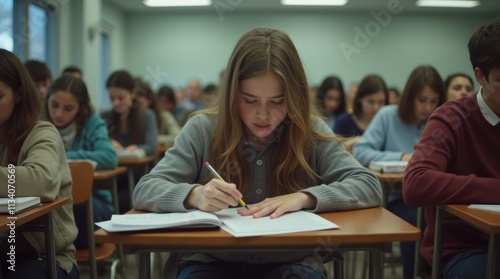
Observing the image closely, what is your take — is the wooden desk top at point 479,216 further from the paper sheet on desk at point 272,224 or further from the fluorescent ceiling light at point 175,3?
the fluorescent ceiling light at point 175,3

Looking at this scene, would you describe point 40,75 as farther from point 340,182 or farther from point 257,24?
point 257,24

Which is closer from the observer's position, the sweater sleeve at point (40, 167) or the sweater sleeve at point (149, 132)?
the sweater sleeve at point (40, 167)

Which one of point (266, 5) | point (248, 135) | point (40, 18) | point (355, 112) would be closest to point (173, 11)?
point (266, 5)

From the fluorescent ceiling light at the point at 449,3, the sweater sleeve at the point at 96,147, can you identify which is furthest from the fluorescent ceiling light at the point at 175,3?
the sweater sleeve at the point at 96,147

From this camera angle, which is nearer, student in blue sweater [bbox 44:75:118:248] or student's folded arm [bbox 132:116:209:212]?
student's folded arm [bbox 132:116:209:212]

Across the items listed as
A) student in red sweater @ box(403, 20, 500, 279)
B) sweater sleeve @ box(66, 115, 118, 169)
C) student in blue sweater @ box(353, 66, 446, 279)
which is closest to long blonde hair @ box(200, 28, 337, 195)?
student in red sweater @ box(403, 20, 500, 279)

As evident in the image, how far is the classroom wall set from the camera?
9.90 metres

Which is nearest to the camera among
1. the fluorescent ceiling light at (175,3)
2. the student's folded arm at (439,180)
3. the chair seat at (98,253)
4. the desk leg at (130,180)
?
the student's folded arm at (439,180)

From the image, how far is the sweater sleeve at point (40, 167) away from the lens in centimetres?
144

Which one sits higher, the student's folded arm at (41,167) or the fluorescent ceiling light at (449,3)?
the fluorescent ceiling light at (449,3)

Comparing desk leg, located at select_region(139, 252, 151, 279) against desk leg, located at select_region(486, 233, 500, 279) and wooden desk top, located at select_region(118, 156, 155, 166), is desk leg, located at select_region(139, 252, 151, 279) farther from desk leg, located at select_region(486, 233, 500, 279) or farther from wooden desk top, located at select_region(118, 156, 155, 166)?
wooden desk top, located at select_region(118, 156, 155, 166)

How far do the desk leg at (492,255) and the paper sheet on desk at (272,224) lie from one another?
434 mm

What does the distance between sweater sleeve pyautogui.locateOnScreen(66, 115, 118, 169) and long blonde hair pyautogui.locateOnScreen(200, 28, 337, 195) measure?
146cm

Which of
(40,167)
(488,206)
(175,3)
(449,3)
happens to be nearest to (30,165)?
(40,167)
